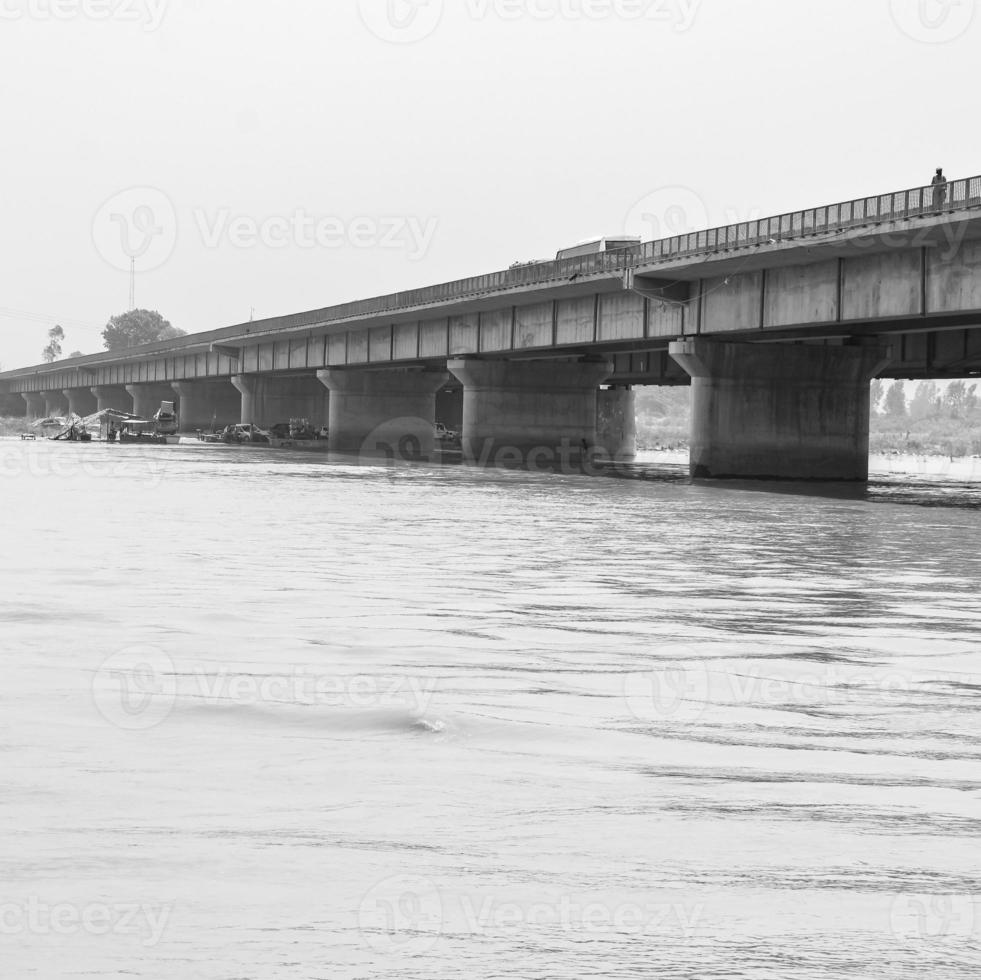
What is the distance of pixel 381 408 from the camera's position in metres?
106

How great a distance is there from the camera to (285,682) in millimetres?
12383

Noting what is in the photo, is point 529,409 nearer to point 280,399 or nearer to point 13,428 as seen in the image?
point 280,399

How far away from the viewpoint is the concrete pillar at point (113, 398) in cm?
17638

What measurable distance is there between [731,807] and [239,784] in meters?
2.89

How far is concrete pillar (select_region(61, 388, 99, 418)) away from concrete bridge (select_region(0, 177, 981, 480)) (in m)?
81.8

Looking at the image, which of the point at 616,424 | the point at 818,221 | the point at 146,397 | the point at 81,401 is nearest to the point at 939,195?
the point at 818,221

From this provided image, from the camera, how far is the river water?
6.43 metres

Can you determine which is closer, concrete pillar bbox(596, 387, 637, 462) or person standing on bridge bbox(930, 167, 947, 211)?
person standing on bridge bbox(930, 167, 947, 211)

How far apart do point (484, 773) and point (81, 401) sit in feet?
627

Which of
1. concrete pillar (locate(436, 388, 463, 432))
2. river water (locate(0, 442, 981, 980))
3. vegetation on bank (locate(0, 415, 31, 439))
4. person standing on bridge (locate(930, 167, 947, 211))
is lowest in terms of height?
river water (locate(0, 442, 981, 980))

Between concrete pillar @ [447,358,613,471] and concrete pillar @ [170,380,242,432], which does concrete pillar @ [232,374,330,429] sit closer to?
concrete pillar @ [170,380,242,432]

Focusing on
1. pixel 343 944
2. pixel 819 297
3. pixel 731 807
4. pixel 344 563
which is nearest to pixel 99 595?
pixel 344 563

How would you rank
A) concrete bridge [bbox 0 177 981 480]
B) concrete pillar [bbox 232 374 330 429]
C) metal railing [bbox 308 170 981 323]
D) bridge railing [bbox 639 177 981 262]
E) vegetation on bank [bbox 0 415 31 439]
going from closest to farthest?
bridge railing [bbox 639 177 981 262] → metal railing [bbox 308 170 981 323] → concrete bridge [bbox 0 177 981 480] → concrete pillar [bbox 232 374 330 429] → vegetation on bank [bbox 0 415 31 439]

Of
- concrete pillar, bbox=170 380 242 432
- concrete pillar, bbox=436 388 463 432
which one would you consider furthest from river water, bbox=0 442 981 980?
concrete pillar, bbox=436 388 463 432
